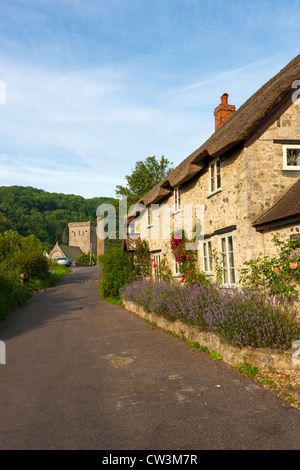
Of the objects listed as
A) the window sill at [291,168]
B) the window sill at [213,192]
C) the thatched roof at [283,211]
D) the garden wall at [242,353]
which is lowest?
the garden wall at [242,353]

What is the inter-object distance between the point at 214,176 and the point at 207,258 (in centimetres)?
272

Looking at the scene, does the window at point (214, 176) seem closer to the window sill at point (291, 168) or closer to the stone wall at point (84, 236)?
the window sill at point (291, 168)

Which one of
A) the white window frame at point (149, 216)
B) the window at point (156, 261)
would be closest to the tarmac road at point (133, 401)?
the window at point (156, 261)

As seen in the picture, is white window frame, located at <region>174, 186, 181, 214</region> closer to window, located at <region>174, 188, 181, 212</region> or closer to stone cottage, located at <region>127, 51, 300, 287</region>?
window, located at <region>174, 188, 181, 212</region>

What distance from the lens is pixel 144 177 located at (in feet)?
105

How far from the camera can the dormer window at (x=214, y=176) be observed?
1095 cm

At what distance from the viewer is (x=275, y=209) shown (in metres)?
8.40

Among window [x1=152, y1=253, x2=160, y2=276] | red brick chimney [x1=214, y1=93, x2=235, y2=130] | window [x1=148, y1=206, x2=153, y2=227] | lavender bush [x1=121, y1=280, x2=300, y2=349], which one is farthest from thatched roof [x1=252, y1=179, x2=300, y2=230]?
window [x1=148, y1=206, x2=153, y2=227]

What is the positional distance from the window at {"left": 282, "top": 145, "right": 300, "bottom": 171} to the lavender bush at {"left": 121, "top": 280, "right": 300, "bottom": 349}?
361 cm

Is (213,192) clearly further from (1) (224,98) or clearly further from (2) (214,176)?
(1) (224,98)

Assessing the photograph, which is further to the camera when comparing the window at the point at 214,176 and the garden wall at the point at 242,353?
the window at the point at 214,176

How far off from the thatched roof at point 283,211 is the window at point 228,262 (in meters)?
1.48

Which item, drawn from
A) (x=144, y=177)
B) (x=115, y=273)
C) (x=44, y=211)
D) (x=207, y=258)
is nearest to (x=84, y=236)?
(x=44, y=211)

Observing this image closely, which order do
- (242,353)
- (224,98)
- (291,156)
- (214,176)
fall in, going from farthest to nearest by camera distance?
(224,98) → (214,176) → (291,156) → (242,353)
